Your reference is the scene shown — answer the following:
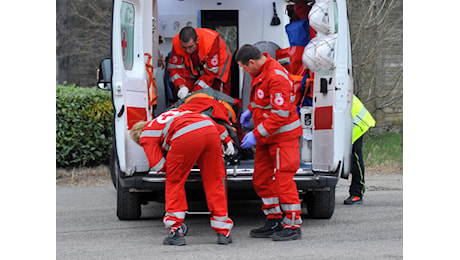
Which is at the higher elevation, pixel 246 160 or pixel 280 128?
pixel 280 128

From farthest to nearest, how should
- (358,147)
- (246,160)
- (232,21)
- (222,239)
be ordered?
1. (232,21)
2. (358,147)
3. (246,160)
4. (222,239)

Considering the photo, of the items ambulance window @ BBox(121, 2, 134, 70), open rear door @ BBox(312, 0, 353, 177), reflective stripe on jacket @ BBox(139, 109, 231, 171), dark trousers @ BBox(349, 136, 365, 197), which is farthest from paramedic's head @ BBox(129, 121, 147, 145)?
dark trousers @ BBox(349, 136, 365, 197)

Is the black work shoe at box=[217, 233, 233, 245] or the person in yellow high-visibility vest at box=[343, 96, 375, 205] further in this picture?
the person in yellow high-visibility vest at box=[343, 96, 375, 205]

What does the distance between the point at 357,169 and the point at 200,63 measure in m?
2.18

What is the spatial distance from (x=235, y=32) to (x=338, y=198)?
8.11ft

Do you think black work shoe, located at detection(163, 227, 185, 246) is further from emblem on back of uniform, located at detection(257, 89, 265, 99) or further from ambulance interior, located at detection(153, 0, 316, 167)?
ambulance interior, located at detection(153, 0, 316, 167)

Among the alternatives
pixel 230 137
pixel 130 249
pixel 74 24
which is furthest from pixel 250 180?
pixel 74 24

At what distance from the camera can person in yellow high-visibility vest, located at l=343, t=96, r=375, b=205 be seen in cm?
873

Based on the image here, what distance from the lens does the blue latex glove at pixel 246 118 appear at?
734 centimetres

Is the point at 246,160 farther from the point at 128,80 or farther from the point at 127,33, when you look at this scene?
the point at 127,33

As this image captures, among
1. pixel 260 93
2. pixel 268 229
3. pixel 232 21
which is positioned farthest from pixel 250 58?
pixel 232 21

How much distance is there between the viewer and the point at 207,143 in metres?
6.47

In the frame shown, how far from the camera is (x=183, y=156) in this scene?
6.42 metres

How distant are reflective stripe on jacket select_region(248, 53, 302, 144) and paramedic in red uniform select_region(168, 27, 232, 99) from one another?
1499mm
